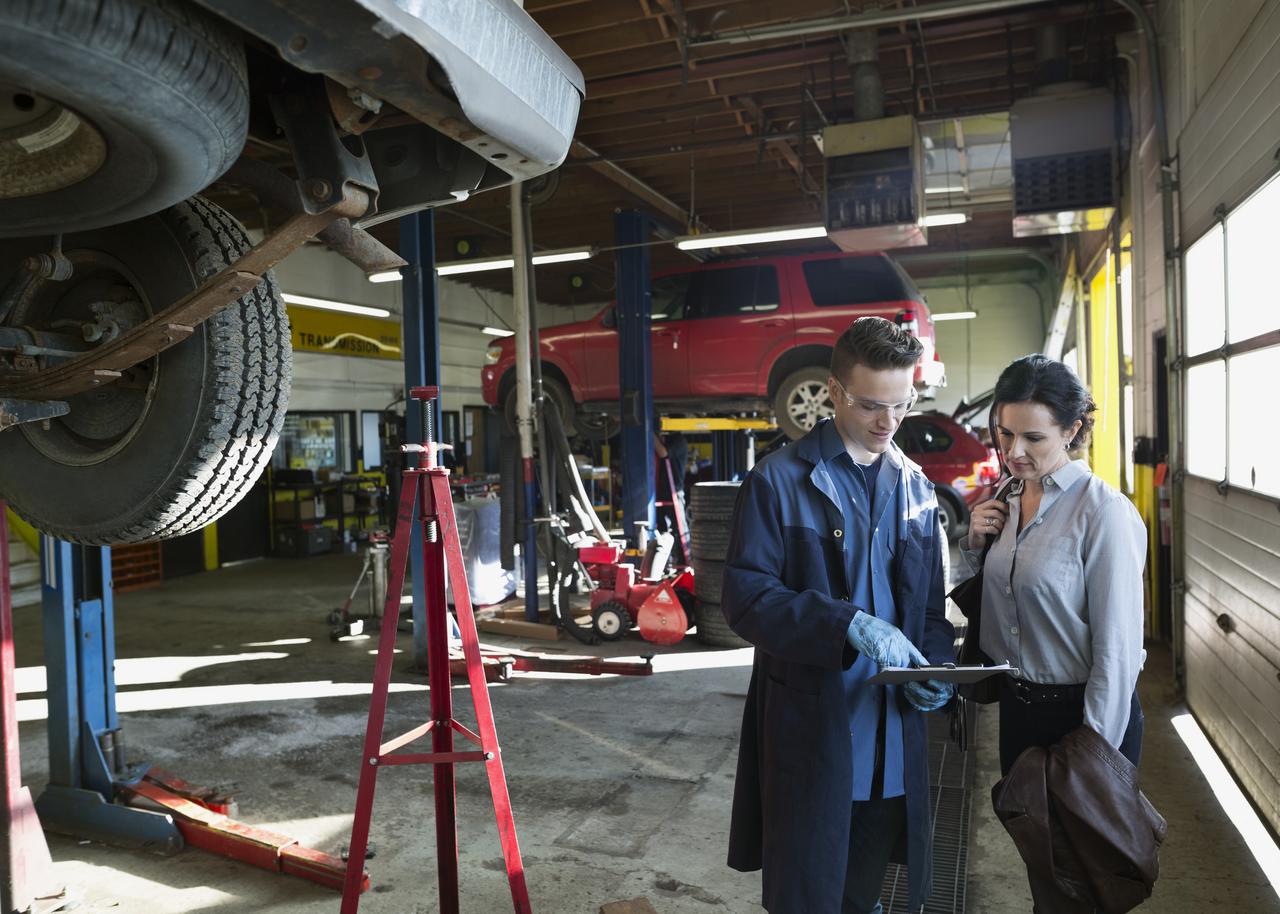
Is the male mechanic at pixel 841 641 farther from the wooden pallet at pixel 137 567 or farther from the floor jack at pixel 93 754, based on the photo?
the wooden pallet at pixel 137 567

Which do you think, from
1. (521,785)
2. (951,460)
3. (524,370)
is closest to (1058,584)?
(521,785)

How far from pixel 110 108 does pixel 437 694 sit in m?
1.68

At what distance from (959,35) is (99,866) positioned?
612cm

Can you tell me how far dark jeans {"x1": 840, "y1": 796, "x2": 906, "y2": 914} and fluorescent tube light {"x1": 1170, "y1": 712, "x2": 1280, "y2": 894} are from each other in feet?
5.64

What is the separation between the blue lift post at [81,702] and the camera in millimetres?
3244

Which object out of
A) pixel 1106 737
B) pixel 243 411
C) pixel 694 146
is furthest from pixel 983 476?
pixel 243 411

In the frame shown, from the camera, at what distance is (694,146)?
23.9 feet

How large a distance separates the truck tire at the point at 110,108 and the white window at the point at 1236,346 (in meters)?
3.32

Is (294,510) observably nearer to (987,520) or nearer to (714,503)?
(714,503)

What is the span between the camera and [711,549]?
6109 millimetres

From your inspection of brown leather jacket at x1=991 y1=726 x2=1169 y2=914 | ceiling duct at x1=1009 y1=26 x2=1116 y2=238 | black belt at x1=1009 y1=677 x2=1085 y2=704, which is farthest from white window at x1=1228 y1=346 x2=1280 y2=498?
ceiling duct at x1=1009 y1=26 x2=1116 y2=238

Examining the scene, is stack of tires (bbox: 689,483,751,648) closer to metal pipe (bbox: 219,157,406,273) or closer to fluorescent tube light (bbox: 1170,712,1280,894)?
fluorescent tube light (bbox: 1170,712,1280,894)

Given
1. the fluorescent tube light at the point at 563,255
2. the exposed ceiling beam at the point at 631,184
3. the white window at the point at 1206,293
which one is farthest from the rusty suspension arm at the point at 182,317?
the fluorescent tube light at the point at 563,255

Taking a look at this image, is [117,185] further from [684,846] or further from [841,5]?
[841,5]
